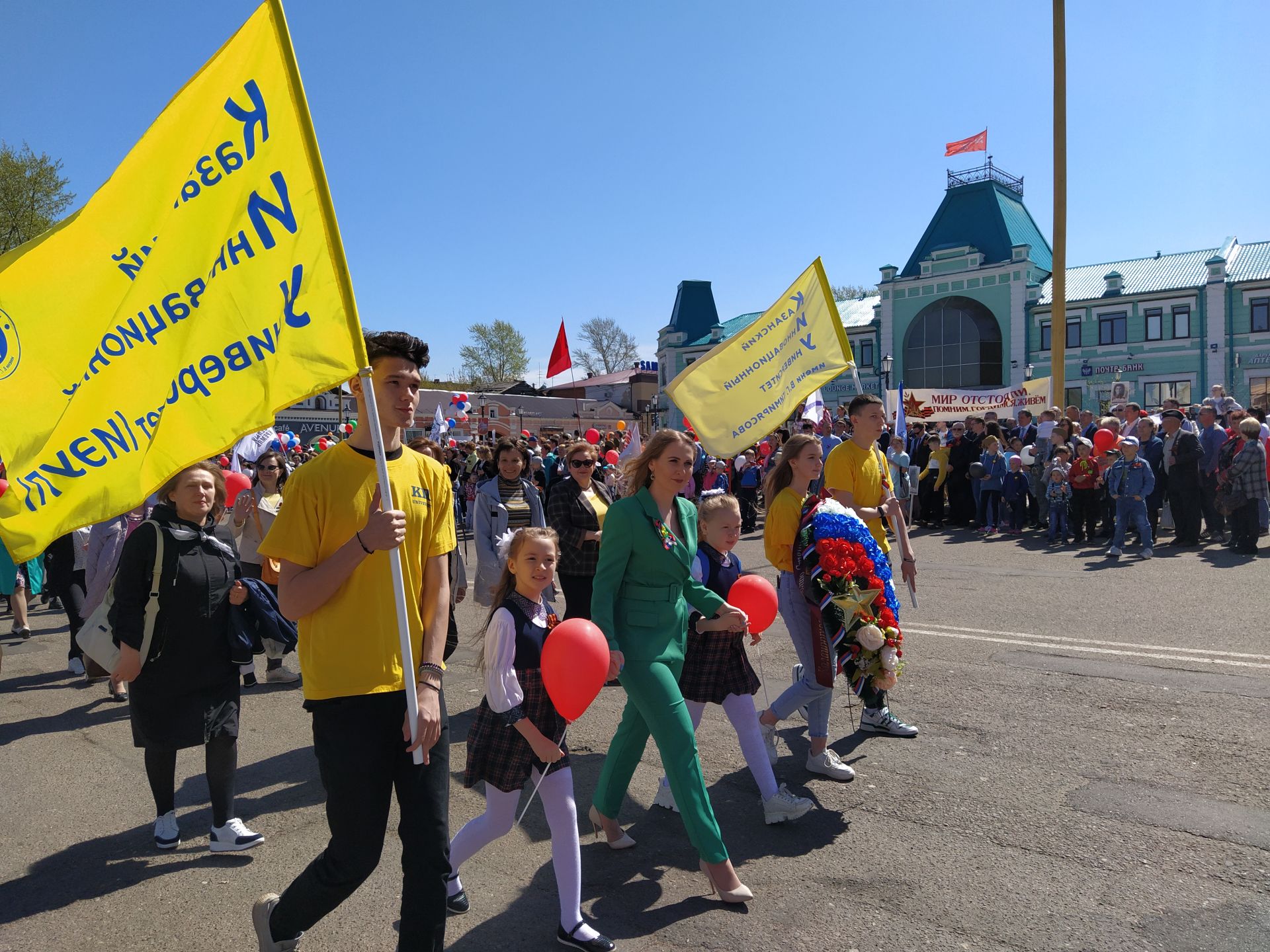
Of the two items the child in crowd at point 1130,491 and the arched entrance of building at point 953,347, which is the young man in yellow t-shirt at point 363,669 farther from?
the arched entrance of building at point 953,347

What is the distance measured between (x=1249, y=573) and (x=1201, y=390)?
32.1 m

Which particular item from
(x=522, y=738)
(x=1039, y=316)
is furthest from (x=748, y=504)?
(x=1039, y=316)

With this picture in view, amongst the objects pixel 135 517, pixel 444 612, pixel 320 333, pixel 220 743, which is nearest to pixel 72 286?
pixel 320 333

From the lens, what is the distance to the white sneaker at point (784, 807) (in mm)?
4242

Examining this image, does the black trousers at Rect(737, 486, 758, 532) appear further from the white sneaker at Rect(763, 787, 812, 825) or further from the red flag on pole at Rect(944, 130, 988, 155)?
the red flag on pole at Rect(944, 130, 988, 155)

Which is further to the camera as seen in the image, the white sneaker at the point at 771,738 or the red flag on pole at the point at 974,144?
the red flag on pole at the point at 974,144

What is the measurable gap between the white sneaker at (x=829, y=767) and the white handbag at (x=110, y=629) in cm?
360

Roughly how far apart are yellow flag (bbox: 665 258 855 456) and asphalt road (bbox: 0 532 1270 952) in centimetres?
205

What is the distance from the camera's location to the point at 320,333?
2773 mm

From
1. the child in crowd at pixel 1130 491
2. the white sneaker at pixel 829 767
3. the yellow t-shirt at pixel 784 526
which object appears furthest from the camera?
the child in crowd at pixel 1130 491

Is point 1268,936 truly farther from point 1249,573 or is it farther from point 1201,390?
point 1201,390

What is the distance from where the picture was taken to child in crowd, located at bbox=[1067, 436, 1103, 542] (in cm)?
1340

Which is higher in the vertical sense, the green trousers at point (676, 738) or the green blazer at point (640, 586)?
the green blazer at point (640, 586)

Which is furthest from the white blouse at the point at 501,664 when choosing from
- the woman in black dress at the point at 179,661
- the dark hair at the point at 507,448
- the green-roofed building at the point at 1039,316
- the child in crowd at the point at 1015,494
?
the green-roofed building at the point at 1039,316
